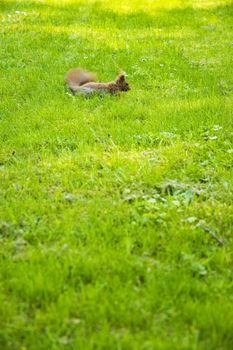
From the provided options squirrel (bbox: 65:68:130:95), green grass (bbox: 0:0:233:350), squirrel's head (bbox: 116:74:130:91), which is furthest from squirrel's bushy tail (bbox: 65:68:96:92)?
squirrel's head (bbox: 116:74:130:91)

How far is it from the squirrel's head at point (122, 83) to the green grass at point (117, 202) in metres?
0.13

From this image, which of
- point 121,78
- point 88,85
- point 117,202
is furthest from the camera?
point 88,85

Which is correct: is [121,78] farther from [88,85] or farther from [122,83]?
[88,85]

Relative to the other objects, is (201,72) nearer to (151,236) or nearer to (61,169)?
(61,169)

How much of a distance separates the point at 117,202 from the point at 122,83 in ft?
9.22

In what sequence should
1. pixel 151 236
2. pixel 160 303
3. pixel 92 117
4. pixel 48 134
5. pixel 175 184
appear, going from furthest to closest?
pixel 92 117 → pixel 48 134 → pixel 175 184 → pixel 151 236 → pixel 160 303

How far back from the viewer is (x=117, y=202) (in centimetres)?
370

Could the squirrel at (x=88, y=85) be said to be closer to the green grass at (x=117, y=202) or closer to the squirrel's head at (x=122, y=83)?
the squirrel's head at (x=122, y=83)

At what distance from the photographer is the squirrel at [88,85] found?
614 centimetres

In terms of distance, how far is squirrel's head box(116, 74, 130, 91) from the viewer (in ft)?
20.0

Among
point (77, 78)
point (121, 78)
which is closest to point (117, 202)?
point (121, 78)

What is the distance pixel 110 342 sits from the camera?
2.38 m

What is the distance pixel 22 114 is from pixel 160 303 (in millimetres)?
3519

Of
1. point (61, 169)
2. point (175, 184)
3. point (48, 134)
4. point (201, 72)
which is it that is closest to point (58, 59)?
point (201, 72)
